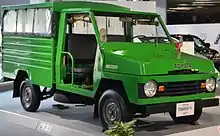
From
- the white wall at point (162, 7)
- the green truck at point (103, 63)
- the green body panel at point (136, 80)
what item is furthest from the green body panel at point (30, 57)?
the white wall at point (162, 7)

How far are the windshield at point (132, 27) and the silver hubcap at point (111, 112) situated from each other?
0.91m

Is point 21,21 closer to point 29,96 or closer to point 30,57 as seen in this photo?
point 30,57

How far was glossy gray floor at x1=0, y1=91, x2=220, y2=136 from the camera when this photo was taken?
5.31 m

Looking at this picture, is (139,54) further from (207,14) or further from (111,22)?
(207,14)

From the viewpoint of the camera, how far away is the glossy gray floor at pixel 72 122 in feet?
17.4

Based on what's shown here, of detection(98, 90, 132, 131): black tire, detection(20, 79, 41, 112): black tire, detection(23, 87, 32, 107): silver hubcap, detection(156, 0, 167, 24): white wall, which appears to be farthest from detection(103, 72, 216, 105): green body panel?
detection(156, 0, 167, 24): white wall

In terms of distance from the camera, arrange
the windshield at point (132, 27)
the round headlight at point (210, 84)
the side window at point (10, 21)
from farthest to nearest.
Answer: the side window at point (10, 21) → the windshield at point (132, 27) → the round headlight at point (210, 84)

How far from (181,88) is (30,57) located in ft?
8.53

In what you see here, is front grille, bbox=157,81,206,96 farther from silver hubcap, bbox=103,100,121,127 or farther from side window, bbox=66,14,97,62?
side window, bbox=66,14,97,62

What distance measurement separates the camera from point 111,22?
5.89 m

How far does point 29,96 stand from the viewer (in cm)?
679

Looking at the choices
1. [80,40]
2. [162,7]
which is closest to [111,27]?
[80,40]

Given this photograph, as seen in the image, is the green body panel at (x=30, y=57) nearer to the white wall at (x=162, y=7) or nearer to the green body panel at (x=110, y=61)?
the green body panel at (x=110, y=61)

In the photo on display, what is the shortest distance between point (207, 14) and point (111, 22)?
520 inches
